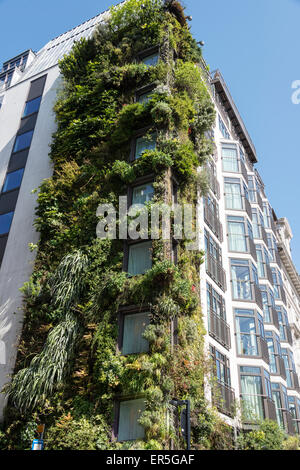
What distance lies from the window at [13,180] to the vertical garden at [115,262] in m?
3.71

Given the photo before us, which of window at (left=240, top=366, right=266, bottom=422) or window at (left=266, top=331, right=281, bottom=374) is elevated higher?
window at (left=266, top=331, right=281, bottom=374)

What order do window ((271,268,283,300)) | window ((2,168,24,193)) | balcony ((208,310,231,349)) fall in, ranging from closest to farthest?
balcony ((208,310,231,349)) → window ((2,168,24,193)) → window ((271,268,283,300))

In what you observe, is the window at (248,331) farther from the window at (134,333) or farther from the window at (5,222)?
the window at (5,222)

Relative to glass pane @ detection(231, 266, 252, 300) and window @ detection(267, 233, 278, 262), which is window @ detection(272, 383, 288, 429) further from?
window @ detection(267, 233, 278, 262)

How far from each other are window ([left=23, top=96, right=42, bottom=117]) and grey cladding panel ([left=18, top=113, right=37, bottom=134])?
0.54m

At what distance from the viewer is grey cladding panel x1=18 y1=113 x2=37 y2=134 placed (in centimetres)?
3338

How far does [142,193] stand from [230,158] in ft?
38.6

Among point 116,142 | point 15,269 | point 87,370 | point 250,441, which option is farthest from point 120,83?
point 250,441

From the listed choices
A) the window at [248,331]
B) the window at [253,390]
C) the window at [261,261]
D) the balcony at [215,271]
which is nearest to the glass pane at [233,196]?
the window at [261,261]

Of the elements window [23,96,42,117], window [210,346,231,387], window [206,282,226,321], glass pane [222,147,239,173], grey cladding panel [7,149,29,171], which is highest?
window [23,96,42,117]

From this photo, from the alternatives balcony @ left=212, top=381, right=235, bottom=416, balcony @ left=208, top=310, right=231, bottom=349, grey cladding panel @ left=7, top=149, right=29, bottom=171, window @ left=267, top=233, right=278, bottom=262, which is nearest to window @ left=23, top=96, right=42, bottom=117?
grey cladding panel @ left=7, top=149, right=29, bottom=171

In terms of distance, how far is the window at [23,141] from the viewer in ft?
107

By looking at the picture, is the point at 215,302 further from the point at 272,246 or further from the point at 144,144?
the point at 272,246

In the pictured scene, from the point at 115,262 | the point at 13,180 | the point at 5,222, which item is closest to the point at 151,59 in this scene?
the point at 13,180
